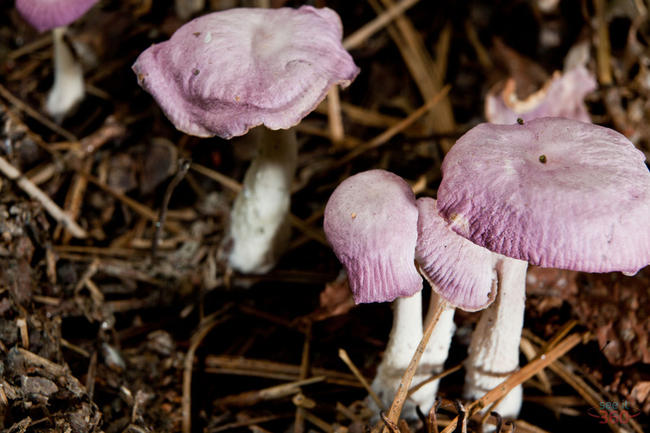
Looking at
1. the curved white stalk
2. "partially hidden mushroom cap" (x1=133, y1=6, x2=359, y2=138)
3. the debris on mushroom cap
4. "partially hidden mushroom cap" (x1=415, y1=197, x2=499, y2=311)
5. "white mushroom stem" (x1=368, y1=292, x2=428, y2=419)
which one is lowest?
"white mushroom stem" (x1=368, y1=292, x2=428, y2=419)

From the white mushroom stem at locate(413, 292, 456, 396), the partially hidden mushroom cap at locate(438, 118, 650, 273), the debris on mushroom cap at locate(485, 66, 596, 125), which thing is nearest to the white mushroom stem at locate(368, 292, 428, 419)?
the white mushroom stem at locate(413, 292, 456, 396)

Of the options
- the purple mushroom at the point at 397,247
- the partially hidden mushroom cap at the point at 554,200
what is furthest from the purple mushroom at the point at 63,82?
the partially hidden mushroom cap at the point at 554,200

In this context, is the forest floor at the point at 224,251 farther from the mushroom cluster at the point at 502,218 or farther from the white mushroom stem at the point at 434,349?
the mushroom cluster at the point at 502,218

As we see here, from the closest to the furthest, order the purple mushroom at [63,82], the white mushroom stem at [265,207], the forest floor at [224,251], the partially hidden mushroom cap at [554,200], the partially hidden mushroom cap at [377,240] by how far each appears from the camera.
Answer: the partially hidden mushroom cap at [554,200]
the partially hidden mushroom cap at [377,240]
the forest floor at [224,251]
the white mushroom stem at [265,207]
the purple mushroom at [63,82]

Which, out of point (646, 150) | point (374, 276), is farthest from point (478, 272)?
point (646, 150)

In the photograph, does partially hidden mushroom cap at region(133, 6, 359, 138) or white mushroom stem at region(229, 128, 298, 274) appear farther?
white mushroom stem at region(229, 128, 298, 274)

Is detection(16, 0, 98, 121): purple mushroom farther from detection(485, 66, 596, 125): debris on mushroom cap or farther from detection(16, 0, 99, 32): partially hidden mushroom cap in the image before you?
detection(485, 66, 596, 125): debris on mushroom cap
